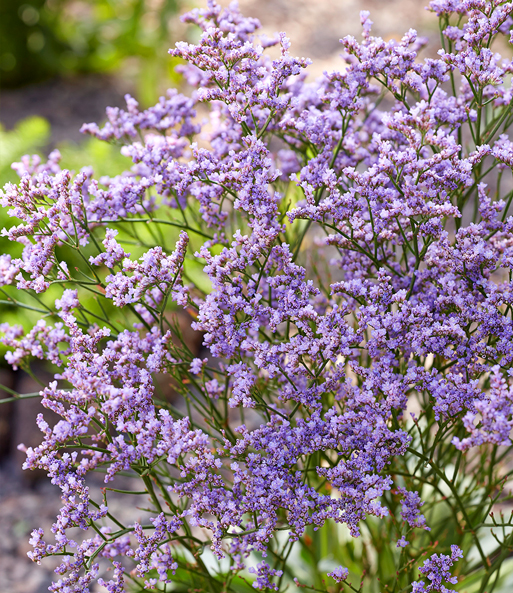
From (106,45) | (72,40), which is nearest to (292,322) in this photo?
(106,45)

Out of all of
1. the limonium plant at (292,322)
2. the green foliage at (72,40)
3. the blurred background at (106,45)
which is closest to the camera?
the limonium plant at (292,322)

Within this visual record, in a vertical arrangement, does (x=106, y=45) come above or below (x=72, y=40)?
below

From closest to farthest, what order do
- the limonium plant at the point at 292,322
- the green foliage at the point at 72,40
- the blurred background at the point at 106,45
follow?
the limonium plant at the point at 292,322 < the blurred background at the point at 106,45 < the green foliage at the point at 72,40

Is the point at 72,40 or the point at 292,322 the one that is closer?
the point at 292,322

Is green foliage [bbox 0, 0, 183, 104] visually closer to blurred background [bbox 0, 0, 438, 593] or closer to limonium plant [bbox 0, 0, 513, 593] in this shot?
blurred background [bbox 0, 0, 438, 593]

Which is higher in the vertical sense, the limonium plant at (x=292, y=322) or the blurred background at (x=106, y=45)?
the blurred background at (x=106, y=45)

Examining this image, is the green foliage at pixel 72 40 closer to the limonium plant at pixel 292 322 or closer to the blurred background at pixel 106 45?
the blurred background at pixel 106 45

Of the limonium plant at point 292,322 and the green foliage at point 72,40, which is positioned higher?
the green foliage at point 72,40

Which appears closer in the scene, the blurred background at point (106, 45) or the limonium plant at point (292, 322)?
the limonium plant at point (292, 322)

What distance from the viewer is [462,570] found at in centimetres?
233

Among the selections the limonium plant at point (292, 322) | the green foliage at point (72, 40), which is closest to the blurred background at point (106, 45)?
the green foliage at point (72, 40)

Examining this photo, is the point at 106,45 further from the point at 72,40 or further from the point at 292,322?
the point at 292,322

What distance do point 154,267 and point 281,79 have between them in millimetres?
Answer: 599

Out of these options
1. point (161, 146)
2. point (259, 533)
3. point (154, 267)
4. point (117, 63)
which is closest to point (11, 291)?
point (161, 146)
